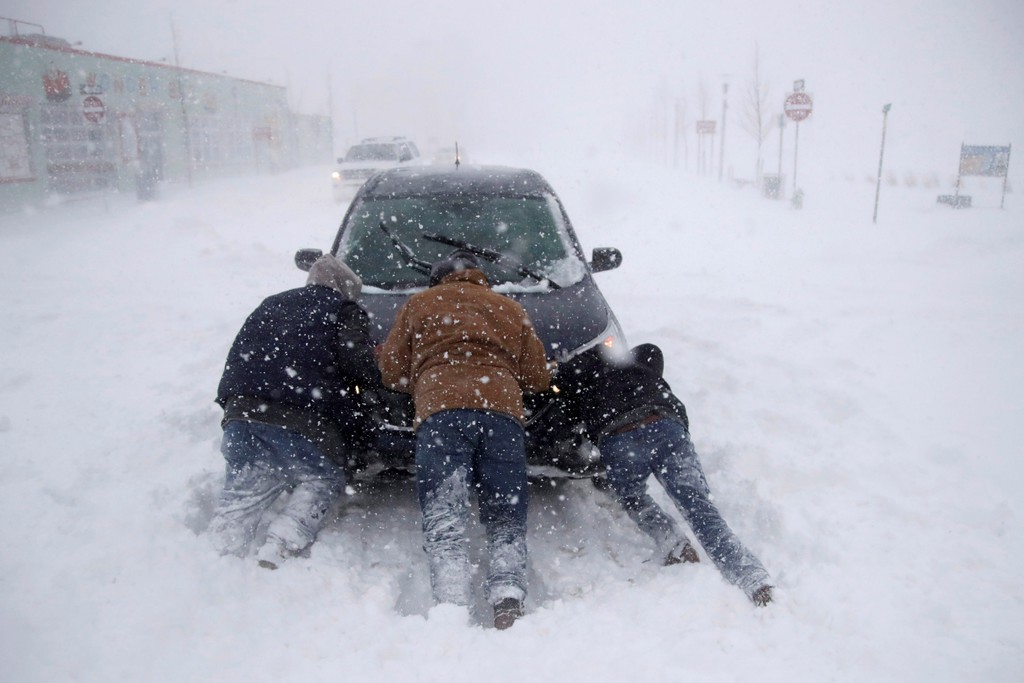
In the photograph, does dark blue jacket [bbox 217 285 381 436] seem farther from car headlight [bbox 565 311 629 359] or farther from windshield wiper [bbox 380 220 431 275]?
car headlight [bbox 565 311 629 359]

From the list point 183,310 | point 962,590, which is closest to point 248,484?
point 962,590

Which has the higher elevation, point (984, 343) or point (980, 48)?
point (980, 48)

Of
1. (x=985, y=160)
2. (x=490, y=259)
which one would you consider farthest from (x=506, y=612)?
(x=985, y=160)

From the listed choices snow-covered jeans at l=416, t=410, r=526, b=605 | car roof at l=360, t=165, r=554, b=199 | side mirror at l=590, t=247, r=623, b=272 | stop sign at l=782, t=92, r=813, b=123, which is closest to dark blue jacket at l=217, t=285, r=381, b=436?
snow-covered jeans at l=416, t=410, r=526, b=605

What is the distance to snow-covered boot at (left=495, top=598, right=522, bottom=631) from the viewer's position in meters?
2.74

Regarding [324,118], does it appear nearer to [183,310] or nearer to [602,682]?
[183,310]

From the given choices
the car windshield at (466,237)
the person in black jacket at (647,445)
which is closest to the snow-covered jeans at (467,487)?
the person in black jacket at (647,445)

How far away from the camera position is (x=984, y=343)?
6.41m

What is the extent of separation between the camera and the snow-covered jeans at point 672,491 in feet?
9.55

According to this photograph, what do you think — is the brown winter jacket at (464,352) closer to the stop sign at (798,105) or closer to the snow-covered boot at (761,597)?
the snow-covered boot at (761,597)

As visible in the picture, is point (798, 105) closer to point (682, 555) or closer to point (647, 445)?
point (647, 445)

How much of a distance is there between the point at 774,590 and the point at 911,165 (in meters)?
52.3

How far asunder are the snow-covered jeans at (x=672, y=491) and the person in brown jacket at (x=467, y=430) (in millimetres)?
533

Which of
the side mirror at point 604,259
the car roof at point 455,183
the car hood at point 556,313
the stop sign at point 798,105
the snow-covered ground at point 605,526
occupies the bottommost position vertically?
the snow-covered ground at point 605,526
